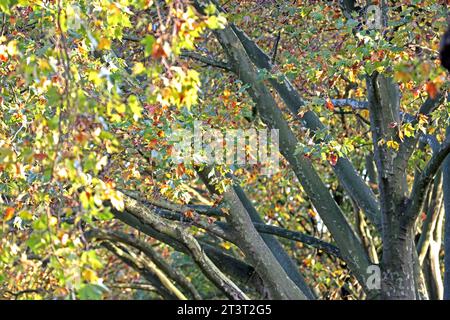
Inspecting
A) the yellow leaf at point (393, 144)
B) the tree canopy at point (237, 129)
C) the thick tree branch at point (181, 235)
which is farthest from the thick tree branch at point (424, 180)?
the thick tree branch at point (181, 235)

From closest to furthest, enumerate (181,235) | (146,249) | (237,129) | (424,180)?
(424,180) → (181,235) → (237,129) → (146,249)

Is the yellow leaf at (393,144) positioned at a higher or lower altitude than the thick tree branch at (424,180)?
higher

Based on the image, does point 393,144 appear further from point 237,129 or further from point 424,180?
point 237,129


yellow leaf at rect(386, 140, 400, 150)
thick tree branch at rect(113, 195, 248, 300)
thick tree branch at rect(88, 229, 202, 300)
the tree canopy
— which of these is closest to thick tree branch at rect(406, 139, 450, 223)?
the tree canopy

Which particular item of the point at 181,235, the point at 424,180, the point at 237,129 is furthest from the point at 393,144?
the point at 181,235

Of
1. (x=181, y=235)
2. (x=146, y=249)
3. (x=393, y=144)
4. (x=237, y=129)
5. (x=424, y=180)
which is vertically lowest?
(x=146, y=249)

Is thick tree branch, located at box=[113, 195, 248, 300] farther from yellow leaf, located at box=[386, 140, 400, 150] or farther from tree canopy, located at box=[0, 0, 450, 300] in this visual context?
yellow leaf, located at box=[386, 140, 400, 150]

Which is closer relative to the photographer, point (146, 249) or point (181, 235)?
point (181, 235)

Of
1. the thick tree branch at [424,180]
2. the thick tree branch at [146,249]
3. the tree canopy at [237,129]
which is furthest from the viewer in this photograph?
the thick tree branch at [146,249]

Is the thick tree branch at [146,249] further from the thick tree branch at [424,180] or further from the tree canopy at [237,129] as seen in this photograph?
the thick tree branch at [424,180]

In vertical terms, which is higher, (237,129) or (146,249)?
(237,129)

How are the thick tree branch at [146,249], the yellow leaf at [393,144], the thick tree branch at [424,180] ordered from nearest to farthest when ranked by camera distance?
1. the thick tree branch at [424,180]
2. the yellow leaf at [393,144]
3. the thick tree branch at [146,249]

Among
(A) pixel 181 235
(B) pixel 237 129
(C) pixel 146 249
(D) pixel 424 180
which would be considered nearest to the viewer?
(D) pixel 424 180
